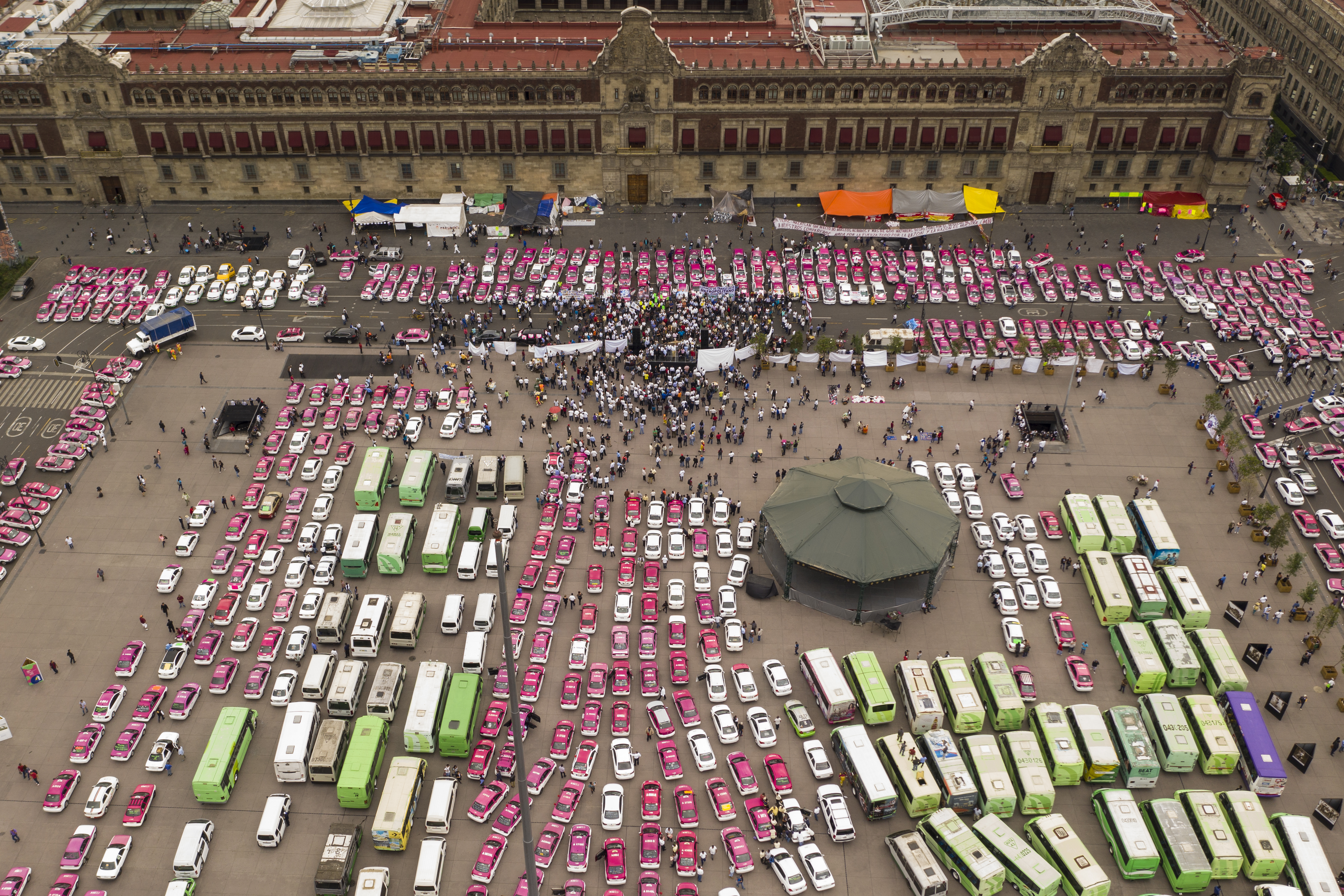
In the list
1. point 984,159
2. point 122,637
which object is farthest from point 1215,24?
point 122,637

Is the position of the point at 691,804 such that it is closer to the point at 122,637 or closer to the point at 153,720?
the point at 153,720

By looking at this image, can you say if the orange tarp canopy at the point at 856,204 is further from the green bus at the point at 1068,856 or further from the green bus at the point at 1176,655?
the green bus at the point at 1068,856

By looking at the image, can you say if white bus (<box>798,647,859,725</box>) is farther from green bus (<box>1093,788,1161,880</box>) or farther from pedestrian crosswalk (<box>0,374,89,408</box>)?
pedestrian crosswalk (<box>0,374,89,408</box>)

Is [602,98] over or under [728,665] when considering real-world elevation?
over

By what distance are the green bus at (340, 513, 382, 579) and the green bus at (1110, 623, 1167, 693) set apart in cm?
6188

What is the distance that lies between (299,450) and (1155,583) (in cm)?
7869

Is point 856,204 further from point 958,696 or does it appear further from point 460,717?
point 460,717

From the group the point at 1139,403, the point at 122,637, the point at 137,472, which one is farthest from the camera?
the point at 1139,403

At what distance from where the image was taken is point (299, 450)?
11306 cm

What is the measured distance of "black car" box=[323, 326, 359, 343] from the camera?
12912 centimetres

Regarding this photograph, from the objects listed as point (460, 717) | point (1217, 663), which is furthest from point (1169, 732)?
point (460, 717)

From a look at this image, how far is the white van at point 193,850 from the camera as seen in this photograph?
7631 cm

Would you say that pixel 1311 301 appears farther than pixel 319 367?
Yes

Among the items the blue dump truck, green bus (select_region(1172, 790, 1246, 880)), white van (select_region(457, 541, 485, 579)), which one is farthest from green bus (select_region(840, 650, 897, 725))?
the blue dump truck
